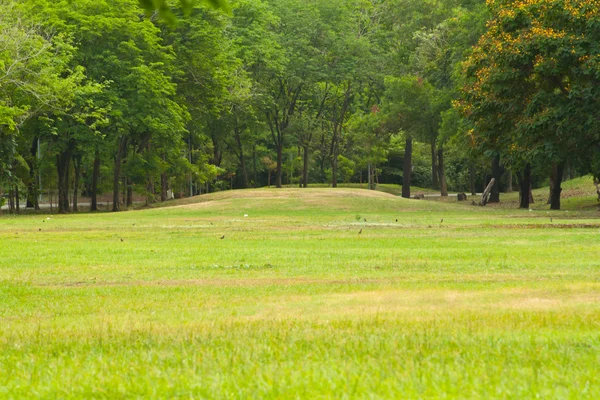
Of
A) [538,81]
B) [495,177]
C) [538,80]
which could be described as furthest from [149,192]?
[538,80]

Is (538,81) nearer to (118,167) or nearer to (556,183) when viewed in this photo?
(556,183)

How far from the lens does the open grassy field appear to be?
645 cm

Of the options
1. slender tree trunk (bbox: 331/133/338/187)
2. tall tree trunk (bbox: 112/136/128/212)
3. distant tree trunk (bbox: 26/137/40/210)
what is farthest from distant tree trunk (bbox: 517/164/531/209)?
distant tree trunk (bbox: 26/137/40/210)

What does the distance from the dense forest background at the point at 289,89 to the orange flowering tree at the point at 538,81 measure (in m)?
0.09

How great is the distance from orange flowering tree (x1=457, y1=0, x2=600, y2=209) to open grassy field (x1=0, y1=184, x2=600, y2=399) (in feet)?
46.6

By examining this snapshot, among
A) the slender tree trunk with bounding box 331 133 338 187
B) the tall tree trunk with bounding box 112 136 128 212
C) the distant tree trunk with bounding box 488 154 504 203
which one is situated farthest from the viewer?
the slender tree trunk with bounding box 331 133 338 187

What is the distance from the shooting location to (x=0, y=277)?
51.4 ft

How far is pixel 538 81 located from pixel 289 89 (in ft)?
128

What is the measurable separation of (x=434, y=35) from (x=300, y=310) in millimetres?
50742

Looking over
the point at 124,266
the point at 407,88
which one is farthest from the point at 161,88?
the point at 124,266

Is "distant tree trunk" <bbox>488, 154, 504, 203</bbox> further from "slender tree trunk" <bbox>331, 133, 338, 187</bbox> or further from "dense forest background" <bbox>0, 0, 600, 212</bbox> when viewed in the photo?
"slender tree trunk" <bbox>331, 133, 338, 187</bbox>

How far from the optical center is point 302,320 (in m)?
9.70

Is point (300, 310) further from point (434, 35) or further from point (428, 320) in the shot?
point (434, 35)

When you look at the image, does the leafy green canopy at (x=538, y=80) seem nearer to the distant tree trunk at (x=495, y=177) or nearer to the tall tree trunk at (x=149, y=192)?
the distant tree trunk at (x=495, y=177)
